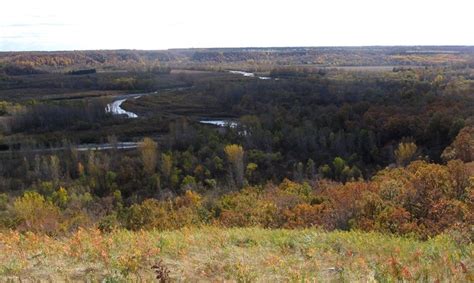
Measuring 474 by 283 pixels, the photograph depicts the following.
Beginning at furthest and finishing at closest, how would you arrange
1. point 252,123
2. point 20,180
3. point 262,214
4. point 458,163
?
point 252,123 < point 20,180 < point 458,163 < point 262,214

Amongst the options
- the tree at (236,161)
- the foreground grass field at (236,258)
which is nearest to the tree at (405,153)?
the tree at (236,161)

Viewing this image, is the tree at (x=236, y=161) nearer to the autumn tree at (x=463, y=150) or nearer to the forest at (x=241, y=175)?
the forest at (x=241, y=175)

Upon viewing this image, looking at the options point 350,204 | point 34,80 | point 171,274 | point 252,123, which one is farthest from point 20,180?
point 34,80

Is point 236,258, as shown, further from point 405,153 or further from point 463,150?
point 405,153

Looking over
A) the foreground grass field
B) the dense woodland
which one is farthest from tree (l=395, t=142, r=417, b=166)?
the foreground grass field

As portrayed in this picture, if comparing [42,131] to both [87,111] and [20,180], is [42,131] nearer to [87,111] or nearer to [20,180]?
[87,111]
